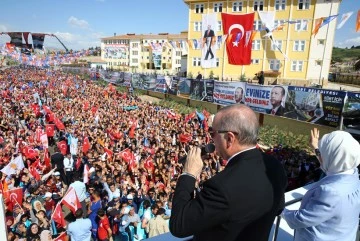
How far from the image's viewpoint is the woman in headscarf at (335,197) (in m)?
1.86

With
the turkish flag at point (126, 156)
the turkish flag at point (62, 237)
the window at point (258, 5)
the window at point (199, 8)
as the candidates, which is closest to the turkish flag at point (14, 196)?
the turkish flag at point (62, 237)

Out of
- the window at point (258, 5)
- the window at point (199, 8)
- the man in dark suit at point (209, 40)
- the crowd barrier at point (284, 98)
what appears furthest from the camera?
the window at point (199, 8)

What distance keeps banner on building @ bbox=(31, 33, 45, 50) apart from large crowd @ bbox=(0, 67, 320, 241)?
3702cm

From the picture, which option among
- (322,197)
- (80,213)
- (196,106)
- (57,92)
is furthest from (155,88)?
(322,197)

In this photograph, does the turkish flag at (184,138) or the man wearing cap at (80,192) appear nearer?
the man wearing cap at (80,192)

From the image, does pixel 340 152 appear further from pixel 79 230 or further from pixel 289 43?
pixel 289 43

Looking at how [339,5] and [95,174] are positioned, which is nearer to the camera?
[95,174]

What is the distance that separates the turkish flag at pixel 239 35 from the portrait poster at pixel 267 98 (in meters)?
5.53

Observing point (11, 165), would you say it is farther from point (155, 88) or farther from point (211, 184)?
point (155, 88)

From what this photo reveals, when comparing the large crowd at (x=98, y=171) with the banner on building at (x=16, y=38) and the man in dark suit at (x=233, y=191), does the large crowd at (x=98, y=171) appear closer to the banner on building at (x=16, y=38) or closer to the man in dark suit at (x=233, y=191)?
the man in dark suit at (x=233, y=191)

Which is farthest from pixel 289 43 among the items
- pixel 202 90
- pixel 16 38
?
pixel 16 38

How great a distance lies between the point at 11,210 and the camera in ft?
21.4

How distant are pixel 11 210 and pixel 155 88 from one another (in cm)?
1979

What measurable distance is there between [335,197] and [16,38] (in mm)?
57791
